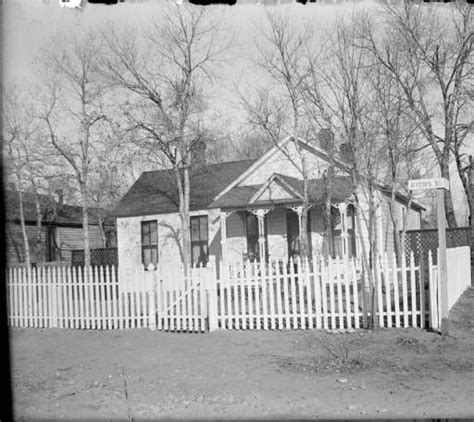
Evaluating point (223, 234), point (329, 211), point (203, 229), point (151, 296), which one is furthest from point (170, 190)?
point (151, 296)

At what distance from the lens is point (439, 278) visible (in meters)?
9.23

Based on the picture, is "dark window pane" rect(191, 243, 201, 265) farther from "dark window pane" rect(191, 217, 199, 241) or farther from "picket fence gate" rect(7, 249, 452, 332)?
"picket fence gate" rect(7, 249, 452, 332)

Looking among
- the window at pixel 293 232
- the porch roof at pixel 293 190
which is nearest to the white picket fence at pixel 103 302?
the porch roof at pixel 293 190

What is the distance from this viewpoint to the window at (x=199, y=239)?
74.0 ft

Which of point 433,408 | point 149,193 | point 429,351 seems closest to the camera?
point 433,408

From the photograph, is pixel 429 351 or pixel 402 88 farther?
pixel 402 88

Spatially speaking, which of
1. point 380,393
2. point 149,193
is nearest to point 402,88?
point 149,193

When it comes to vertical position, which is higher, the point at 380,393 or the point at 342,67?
the point at 342,67

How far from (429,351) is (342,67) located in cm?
666

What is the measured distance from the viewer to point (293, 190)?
19406mm

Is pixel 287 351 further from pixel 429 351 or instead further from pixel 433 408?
pixel 433 408

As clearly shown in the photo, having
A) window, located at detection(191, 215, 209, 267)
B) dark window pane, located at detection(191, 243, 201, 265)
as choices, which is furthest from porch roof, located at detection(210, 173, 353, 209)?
dark window pane, located at detection(191, 243, 201, 265)

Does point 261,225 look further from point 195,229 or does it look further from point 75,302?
point 75,302

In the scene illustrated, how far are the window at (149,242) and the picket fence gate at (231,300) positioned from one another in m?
10.8
